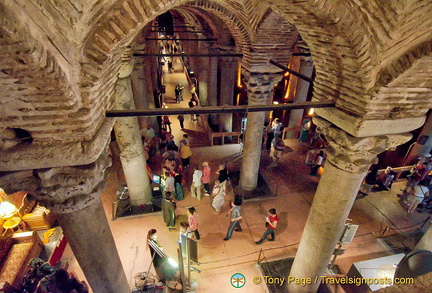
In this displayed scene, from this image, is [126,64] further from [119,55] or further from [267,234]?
[267,234]

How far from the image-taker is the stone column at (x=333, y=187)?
317 cm

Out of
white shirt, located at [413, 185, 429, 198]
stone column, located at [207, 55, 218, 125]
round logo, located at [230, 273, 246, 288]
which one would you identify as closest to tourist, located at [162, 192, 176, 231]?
round logo, located at [230, 273, 246, 288]

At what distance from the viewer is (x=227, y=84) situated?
10.0 meters

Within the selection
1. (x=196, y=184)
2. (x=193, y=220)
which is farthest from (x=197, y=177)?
(x=193, y=220)

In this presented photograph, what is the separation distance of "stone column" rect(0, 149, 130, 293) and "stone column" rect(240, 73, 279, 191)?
4192 millimetres

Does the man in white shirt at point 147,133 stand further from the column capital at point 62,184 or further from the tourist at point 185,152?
the column capital at point 62,184

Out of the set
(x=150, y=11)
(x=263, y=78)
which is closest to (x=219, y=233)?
(x=263, y=78)

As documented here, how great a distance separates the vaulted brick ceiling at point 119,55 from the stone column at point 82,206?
0.40 metres

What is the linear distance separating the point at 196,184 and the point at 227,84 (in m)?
4.94

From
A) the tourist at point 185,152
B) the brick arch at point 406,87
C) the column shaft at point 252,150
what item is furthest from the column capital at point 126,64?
the brick arch at point 406,87

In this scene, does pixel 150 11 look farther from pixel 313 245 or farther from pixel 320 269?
pixel 320 269

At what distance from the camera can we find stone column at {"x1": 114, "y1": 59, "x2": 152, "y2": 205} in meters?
5.18

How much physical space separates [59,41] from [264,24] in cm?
396

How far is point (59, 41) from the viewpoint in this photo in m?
1.83
